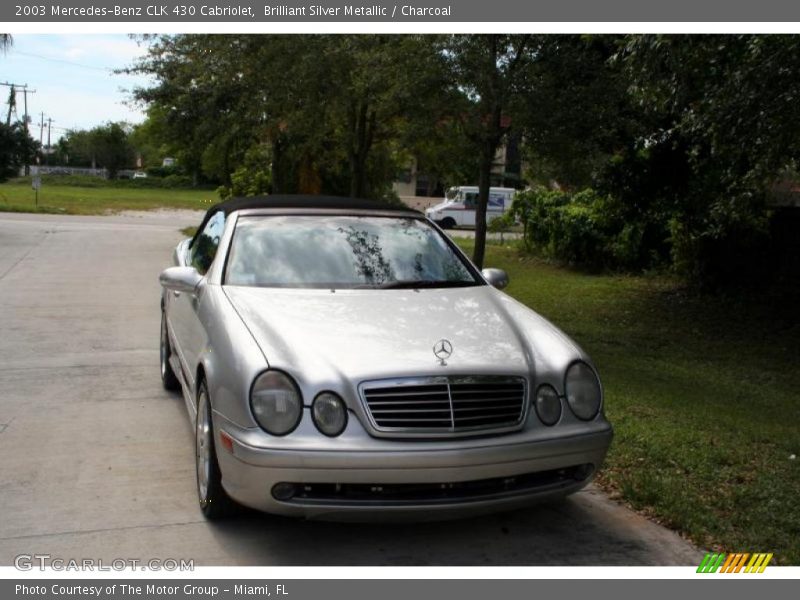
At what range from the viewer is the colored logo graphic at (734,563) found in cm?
404

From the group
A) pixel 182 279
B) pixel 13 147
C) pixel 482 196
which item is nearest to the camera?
pixel 182 279

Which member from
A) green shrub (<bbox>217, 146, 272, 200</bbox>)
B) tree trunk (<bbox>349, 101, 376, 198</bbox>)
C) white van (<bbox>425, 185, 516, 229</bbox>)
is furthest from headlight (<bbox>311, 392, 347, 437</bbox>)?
white van (<bbox>425, 185, 516, 229</bbox>)

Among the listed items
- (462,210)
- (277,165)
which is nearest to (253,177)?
(277,165)

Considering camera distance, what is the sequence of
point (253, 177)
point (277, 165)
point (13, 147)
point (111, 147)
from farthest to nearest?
point (111, 147), point (253, 177), point (13, 147), point (277, 165)

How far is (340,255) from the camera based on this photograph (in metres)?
5.37

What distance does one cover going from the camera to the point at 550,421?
13.6ft

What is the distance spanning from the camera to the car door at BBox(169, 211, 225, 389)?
201 inches

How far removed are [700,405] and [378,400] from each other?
A: 4.03 meters

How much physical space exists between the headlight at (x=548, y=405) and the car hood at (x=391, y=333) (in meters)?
0.12

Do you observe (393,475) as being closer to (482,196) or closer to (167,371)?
(167,371)

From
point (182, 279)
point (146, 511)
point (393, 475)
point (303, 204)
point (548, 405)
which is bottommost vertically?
point (146, 511)

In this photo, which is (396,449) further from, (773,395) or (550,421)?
(773,395)

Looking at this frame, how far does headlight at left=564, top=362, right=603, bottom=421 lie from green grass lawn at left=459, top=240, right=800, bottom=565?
803 millimetres

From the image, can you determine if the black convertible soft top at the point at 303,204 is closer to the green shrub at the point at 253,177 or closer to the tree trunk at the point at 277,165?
the tree trunk at the point at 277,165
